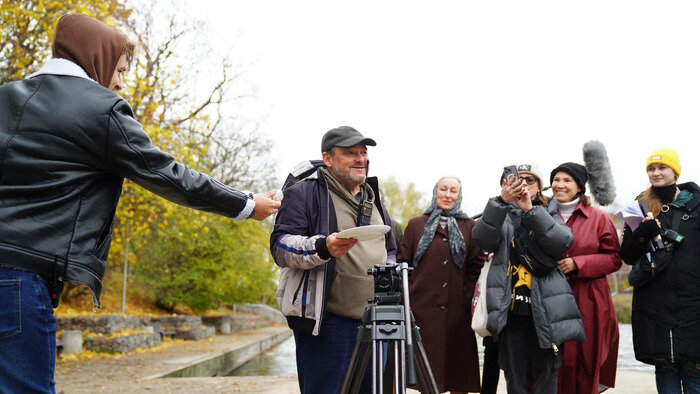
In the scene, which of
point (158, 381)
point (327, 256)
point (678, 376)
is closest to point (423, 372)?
point (327, 256)

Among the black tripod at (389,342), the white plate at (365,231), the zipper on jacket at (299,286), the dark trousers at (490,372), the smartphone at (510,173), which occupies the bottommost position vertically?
the dark trousers at (490,372)

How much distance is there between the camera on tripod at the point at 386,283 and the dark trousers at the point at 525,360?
1.54 meters

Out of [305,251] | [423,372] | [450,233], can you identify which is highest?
[450,233]

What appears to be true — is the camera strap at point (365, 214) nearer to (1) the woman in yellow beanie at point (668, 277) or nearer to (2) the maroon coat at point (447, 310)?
(2) the maroon coat at point (447, 310)

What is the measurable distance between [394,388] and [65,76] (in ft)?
6.68

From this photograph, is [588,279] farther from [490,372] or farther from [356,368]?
[356,368]

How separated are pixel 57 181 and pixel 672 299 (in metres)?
3.96

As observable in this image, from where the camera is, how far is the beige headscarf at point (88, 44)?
2316mm

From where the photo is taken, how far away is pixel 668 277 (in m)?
4.29

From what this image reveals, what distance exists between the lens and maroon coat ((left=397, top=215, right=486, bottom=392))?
4.80m

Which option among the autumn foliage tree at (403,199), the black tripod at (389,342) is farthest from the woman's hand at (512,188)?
the autumn foliage tree at (403,199)

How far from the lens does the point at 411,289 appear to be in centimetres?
502

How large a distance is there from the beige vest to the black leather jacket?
1533 millimetres

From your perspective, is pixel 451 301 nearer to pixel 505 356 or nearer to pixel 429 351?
pixel 429 351
